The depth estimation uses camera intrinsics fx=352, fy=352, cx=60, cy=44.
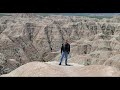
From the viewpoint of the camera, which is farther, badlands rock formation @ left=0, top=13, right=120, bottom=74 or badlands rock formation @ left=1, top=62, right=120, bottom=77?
badlands rock formation @ left=0, top=13, right=120, bottom=74

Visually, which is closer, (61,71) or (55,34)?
(61,71)

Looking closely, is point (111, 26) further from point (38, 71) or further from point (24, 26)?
point (38, 71)

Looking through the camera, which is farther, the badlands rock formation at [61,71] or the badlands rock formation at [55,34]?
the badlands rock formation at [55,34]

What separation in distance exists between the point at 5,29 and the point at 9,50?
4785cm

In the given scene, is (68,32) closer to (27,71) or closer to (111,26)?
(111,26)

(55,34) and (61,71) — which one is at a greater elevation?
(61,71)

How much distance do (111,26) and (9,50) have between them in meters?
63.9
